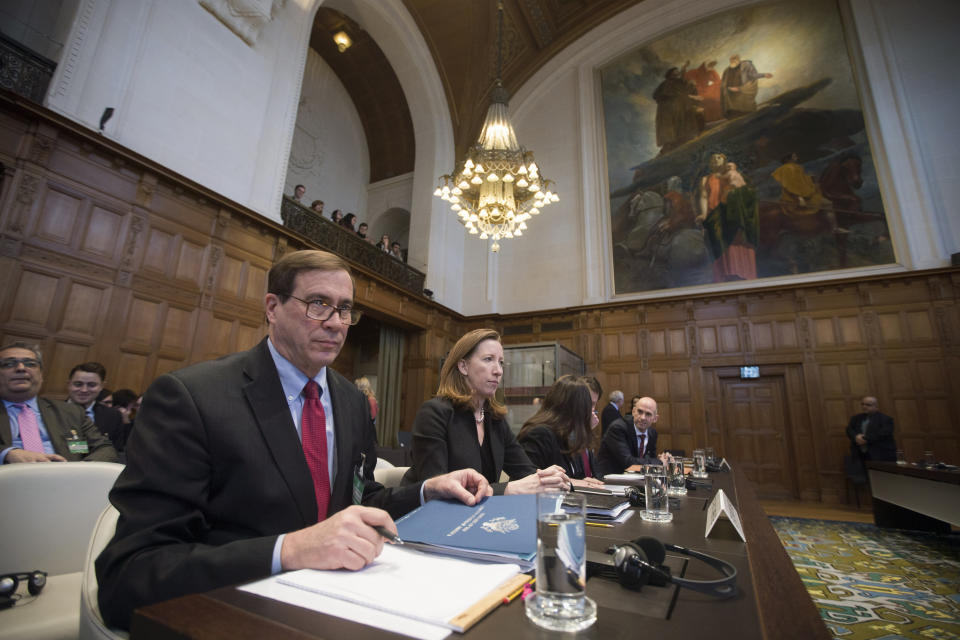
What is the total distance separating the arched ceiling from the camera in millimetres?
9875

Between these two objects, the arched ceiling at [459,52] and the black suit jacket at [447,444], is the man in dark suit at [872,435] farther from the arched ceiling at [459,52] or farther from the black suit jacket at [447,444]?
the arched ceiling at [459,52]

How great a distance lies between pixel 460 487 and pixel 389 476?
42.2 inches

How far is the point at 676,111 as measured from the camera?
9844 mm

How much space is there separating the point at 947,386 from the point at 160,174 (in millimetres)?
11558

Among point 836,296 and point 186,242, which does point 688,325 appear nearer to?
point 836,296

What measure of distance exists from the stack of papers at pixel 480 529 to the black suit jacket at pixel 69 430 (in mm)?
2874

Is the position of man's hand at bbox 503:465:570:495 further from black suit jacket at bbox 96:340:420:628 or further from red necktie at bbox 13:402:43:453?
red necktie at bbox 13:402:43:453

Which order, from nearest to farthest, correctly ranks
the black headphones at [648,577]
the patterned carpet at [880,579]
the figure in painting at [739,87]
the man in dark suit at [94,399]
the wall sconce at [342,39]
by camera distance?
the black headphones at [648,577] < the patterned carpet at [880,579] < the man in dark suit at [94,399] < the figure in painting at [739,87] < the wall sconce at [342,39]

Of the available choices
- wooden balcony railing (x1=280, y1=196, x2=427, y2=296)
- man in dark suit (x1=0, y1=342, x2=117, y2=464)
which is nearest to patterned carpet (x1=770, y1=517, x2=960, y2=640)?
man in dark suit (x1=0, y1=342, x2=117, y2=464)

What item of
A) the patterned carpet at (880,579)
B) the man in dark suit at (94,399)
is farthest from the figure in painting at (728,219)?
the man in dark suit at (94,399)

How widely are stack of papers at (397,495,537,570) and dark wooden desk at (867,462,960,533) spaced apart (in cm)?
434

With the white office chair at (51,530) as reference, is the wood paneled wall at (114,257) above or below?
above

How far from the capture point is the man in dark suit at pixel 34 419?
253 cm

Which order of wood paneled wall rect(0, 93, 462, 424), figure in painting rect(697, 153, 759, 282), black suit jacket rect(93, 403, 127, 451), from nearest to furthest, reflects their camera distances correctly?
black suit jacket rect(93, 403, 127, 451)
wood paneled wall rect(0, 93, 462, 424)
figure in painting rect(697, 153, 759, 282)
